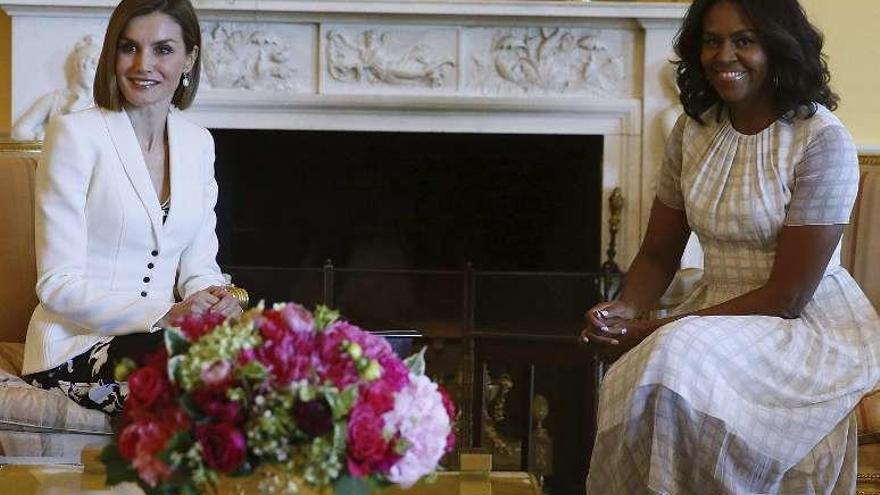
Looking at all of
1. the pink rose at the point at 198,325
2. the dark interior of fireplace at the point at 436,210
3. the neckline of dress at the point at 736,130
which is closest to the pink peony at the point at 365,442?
the pink rose at the point at 198,325

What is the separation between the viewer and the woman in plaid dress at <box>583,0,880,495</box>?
2.41 metres

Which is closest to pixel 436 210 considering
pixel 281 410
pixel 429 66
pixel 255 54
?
pixel 429 66

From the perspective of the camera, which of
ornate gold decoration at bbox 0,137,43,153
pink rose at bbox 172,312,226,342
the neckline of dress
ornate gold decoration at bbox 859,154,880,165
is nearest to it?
pink rose at bbox 172,312,226,342

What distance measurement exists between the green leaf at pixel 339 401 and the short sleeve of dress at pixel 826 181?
4.41 feet

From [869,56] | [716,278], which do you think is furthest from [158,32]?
[869,56]

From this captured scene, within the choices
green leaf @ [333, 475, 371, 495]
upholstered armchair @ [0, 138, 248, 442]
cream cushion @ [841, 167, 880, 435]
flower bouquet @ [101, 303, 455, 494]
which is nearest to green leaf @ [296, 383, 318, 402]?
flower bouquet @ [101, 303, 455, 494]

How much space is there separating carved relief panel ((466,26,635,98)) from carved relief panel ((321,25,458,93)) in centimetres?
7

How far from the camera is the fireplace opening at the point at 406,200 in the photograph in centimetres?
421

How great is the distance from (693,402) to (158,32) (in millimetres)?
1246

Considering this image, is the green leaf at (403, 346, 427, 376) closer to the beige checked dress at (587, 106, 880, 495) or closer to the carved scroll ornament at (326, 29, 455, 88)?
the beige checked dress at (587, 106, 880, 495)

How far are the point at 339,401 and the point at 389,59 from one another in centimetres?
266

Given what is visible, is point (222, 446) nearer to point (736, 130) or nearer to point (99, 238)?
point (99, 238)

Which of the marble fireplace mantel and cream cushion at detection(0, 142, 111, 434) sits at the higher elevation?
the marble fireplace mantel

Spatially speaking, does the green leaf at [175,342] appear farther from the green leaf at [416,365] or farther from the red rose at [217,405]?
the green leaf at [416,365]
